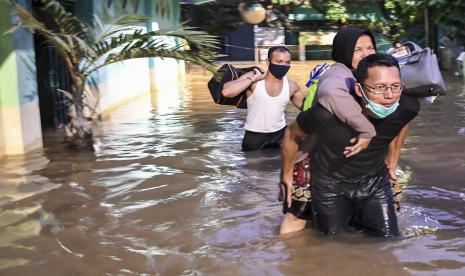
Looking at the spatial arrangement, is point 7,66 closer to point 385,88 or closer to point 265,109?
point 265,109

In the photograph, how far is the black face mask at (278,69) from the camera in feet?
22.1

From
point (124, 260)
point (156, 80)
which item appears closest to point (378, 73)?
point (124, 260)

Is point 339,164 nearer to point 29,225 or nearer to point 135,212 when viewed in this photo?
point 135,212

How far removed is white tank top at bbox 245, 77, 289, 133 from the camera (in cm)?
723

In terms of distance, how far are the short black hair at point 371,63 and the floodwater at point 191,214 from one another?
1.20 meters

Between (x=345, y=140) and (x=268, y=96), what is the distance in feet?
11.7

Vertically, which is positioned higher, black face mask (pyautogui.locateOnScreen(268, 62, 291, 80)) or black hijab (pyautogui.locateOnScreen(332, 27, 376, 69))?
black hijab (pyautogui.locateOnScreen(332, 27, 376, 69))

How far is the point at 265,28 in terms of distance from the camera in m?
31.0

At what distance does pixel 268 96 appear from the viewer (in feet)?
23.7

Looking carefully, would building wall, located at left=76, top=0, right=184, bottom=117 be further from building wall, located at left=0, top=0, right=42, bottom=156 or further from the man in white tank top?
the man in white tank top

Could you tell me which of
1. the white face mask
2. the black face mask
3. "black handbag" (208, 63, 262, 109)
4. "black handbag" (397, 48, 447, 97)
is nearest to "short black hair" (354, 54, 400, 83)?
the white face mask

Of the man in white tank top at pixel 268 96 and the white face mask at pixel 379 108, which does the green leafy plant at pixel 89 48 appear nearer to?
the man in white tank top at pixel 268 96

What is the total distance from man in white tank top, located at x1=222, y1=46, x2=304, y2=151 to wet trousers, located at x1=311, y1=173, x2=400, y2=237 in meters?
2.91

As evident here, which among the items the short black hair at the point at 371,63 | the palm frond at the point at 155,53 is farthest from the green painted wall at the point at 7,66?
the short black hair at the point at 371,63
